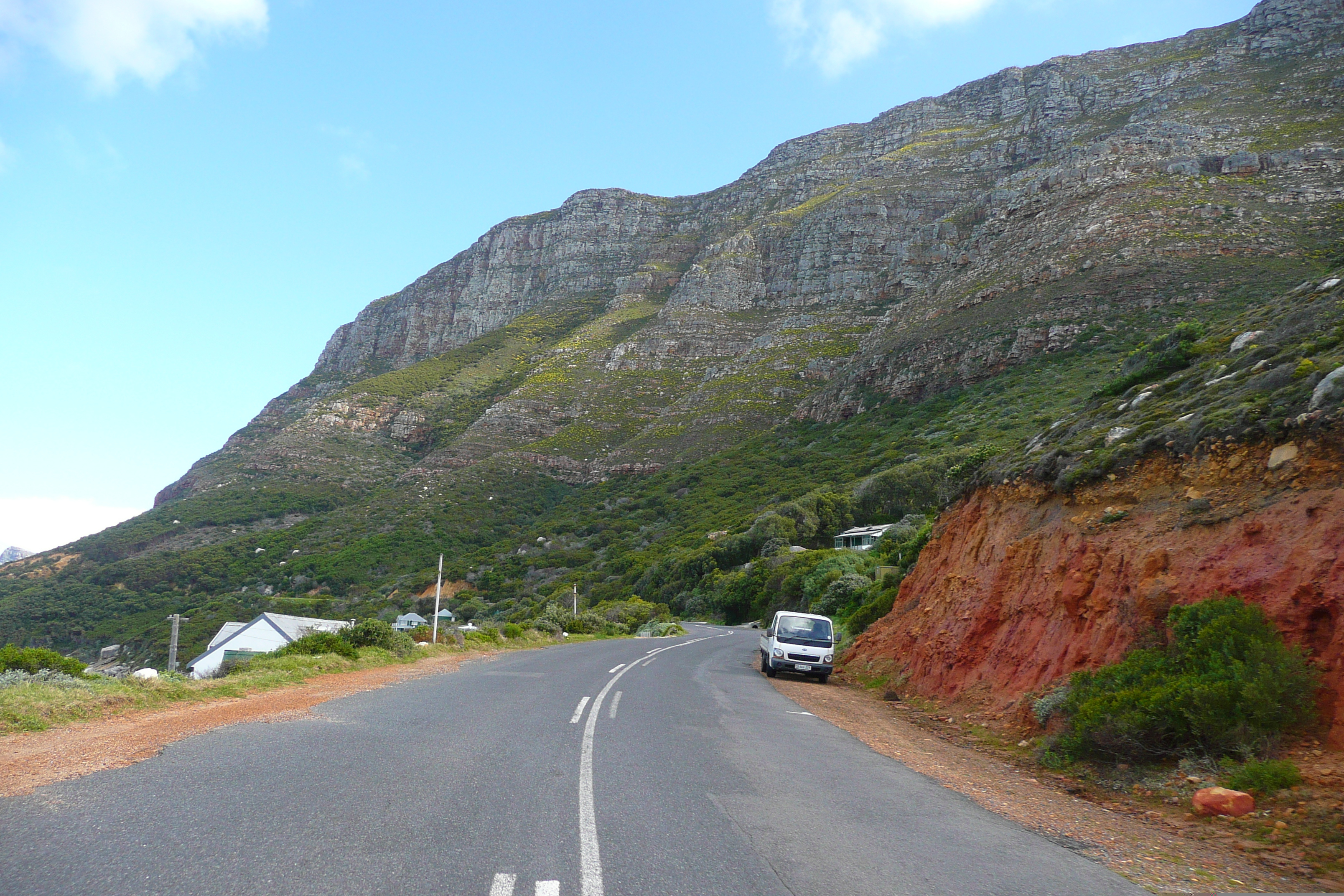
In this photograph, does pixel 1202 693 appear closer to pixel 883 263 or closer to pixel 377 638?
pixel 377 638

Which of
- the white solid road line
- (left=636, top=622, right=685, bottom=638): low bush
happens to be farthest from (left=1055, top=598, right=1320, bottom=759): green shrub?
(left=636, top=622, right=685, bottom=638): low bush

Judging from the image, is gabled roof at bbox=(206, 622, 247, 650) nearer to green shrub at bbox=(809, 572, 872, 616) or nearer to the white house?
the white house

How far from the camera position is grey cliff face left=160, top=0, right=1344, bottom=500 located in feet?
173

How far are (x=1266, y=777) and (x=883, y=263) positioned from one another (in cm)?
9964

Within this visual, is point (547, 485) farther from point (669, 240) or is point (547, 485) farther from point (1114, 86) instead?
point (1114, 86)

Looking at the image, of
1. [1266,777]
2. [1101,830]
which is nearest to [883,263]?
[1266,777]

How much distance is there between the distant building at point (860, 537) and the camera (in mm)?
43500

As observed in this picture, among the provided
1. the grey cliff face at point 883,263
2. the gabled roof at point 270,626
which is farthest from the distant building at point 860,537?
the gabled roof at point 270,626

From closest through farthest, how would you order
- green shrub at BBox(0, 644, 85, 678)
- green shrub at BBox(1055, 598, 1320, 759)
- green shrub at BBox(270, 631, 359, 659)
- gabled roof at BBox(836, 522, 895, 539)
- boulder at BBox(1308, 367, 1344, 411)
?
green shrub at BBox(1055, 598, 1320, 759), boulder at BBox(1308, 367, 1344, 411), green shrub at BBox(0, 644, 85, 678), green shrub at BBox(270, 631, 359, 659), gabled roof at BBox(836, 522, 895, 539)

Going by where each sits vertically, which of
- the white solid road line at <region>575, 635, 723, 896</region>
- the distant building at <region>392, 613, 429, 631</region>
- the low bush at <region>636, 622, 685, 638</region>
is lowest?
the distant building at <region>392, 613, 429, 631</region>

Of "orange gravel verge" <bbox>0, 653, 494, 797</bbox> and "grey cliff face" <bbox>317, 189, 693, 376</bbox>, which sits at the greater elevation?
"grey cliff face" <bbox>317, 189, 693, 376</bbox>

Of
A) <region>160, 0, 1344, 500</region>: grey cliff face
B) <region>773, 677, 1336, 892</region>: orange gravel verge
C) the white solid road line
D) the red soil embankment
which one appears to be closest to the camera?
the white solid road line

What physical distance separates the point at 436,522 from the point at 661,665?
5539 centimetres

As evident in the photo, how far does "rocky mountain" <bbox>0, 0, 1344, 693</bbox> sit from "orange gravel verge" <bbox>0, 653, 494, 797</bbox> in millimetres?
11141
